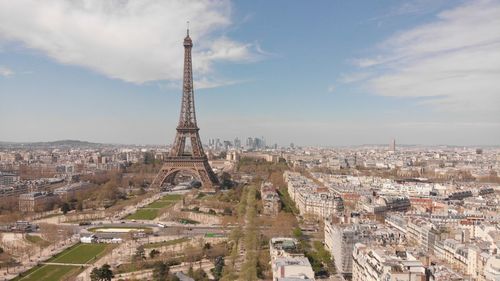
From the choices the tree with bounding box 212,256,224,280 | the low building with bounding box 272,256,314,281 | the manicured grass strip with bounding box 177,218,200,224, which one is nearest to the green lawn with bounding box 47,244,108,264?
the tree with bounding box 212,256,224,280

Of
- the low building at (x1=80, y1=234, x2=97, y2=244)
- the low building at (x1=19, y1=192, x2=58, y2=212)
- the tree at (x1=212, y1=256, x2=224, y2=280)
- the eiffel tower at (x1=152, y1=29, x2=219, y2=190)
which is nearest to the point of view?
the tree at (x1=212, y1=256, x2=224, y2=280)

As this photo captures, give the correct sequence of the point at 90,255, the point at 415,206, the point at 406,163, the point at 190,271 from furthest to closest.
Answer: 1. the point at 406,163
2. the point at 415,206
3. the point at 90,255
4. the point at 190,271

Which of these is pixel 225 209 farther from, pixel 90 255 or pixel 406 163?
pixel 406 163

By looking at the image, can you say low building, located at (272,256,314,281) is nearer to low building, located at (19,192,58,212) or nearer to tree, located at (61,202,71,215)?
tree, located at (61,202,71,215)

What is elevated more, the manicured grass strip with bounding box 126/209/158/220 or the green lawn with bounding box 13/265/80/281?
the manicured grass strip with bounding box 126/209/158/220

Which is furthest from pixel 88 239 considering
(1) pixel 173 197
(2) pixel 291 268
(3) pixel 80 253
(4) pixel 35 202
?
(1) pixel 173 197

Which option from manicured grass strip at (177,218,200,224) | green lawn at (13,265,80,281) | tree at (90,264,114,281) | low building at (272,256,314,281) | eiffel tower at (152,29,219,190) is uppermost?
eiffel tower at (152,29,219,190)

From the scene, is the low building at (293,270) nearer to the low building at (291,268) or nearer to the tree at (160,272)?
the low building at (291,268)

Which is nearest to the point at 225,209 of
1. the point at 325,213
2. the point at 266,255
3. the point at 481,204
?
the point at 325,213
